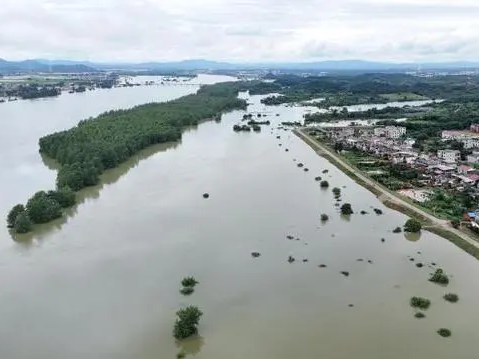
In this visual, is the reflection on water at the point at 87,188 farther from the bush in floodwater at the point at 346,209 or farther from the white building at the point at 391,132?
the white building at the point at 391,132

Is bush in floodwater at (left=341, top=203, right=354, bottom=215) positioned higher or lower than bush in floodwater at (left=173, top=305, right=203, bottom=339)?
lower

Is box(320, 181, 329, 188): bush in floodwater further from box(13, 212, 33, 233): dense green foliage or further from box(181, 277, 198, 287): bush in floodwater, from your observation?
box(13, 212, 33, 233): dense green foliage

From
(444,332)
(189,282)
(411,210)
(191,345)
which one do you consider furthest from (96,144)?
(444,332)

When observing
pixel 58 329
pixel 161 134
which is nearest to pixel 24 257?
pixel 58 329

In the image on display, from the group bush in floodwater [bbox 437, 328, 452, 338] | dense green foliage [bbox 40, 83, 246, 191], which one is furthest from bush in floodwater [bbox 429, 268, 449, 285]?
dense green foliage [bbox 40, 83, 246, 191]

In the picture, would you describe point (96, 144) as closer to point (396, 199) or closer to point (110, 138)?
point (110, 138)

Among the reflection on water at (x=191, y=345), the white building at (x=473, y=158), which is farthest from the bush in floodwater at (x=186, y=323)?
the white building at (x=473, y=158)

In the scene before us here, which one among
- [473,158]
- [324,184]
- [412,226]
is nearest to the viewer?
[412,226]

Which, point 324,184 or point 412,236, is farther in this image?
point 324,184
